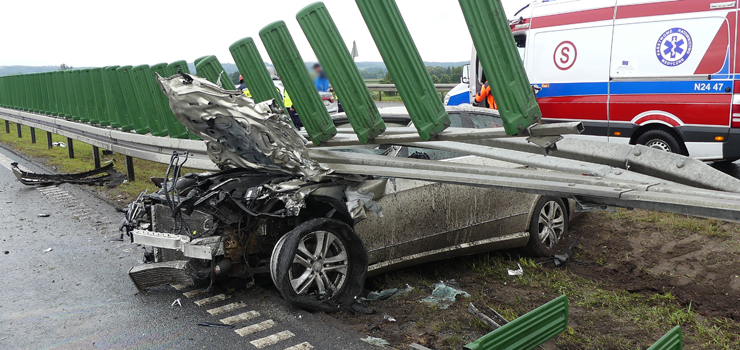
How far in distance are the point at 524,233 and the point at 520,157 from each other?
5.46 ft

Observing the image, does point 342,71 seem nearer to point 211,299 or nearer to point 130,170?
point 211,299

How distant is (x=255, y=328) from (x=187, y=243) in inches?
32.1

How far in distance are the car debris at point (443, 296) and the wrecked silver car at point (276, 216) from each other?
29 cm

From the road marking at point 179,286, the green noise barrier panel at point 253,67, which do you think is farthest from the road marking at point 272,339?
the green noise barrier panel at point 253,67

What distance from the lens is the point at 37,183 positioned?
32.2 ft

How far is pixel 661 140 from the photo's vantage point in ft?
29.6

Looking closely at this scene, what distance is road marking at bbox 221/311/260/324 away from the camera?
4473 millimetres

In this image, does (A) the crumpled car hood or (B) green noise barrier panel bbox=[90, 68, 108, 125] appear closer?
(A) the crumpled car hood

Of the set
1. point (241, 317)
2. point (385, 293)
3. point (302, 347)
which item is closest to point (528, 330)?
point (302, 347)

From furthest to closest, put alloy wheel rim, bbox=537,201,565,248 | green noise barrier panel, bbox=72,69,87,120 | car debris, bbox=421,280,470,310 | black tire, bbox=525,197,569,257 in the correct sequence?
green noise barrier panel, bbox=72,69,87,120 → alloy wheel rim, bbox=537,201,565,248 → black tire, bbox=525,197,569,257 → car debris, bbox=421,280,470,310

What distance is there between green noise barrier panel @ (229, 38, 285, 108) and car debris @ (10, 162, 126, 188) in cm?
470

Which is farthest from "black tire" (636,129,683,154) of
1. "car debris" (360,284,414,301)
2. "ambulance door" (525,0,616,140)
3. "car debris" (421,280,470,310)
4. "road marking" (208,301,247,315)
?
"road marking" (208,301,247,315)

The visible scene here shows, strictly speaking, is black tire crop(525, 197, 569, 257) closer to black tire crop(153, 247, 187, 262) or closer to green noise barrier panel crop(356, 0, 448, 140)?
green noise barrier panel crop(356, 0, 448, 140)

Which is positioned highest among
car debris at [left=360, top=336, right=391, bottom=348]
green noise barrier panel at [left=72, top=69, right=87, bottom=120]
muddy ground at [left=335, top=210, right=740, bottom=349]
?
green noise barrier panel at [left=72, top=69, right=87, bottom=120]
